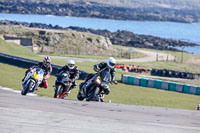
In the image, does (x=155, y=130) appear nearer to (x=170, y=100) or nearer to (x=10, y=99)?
(x=10, y=99)

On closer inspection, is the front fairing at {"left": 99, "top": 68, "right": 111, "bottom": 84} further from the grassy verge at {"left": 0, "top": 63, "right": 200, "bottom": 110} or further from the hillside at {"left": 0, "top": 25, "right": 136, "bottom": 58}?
the hillside at {"left": 0, "top": 25, "right": 136, "bottom": 58}

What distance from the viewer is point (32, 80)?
1370 centimetres

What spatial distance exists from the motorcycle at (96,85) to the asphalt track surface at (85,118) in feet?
12.8

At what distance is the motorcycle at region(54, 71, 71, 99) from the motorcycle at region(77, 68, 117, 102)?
96 cm

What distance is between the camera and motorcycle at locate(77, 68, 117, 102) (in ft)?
40.7

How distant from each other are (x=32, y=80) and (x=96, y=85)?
2.52m

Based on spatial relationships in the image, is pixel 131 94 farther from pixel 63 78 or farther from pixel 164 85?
pixel 63 78

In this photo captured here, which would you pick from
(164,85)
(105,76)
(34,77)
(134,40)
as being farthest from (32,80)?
(134,40)

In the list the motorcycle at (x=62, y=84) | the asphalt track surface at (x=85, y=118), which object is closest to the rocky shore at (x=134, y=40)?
the motorcycle at (x=62, y=84)

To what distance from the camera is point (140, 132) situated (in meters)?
5.94

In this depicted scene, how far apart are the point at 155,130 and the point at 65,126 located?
1.35 meters

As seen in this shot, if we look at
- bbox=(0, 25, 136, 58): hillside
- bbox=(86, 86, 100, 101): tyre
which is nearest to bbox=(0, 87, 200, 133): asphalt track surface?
bbox=(86, 86, 100, 101): tyre

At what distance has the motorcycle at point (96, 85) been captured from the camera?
488 inches

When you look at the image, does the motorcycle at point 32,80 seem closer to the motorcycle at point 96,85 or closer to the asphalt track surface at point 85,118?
the motorcycle at point 96,85
